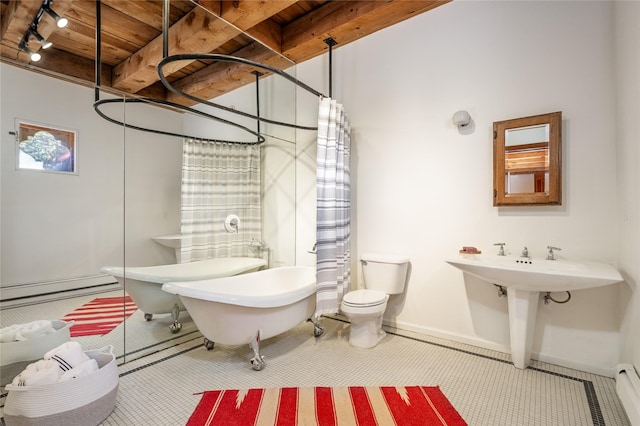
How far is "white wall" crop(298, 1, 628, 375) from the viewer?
193cm

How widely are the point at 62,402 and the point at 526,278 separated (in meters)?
2.54

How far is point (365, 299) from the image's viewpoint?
233 centimetres

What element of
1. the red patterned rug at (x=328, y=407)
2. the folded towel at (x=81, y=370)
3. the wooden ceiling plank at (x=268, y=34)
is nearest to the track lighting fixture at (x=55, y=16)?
the wooden ceiling plank at (x=268, y=34)

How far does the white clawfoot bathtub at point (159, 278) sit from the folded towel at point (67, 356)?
0.61m

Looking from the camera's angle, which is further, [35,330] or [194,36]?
[194,36]

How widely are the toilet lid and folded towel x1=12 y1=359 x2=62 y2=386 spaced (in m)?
1.75

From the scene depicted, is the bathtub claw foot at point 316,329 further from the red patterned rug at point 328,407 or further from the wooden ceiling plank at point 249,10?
the wooden ceiling plank at point 249,10

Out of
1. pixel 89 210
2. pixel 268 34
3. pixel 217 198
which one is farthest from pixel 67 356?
pixel 268 34

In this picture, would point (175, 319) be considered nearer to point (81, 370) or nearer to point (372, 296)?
point (81, 370)

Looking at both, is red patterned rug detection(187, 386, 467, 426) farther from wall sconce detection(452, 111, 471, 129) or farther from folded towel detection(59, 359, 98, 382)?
wall sconce detection(452, 111, 471, 129)

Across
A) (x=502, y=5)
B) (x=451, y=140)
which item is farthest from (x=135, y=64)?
(x=502, y=5)

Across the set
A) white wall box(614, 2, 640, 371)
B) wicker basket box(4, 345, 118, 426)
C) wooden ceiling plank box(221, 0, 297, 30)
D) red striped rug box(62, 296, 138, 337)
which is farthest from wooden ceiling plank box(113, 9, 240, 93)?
white wall box(614, 2, 640, 371)

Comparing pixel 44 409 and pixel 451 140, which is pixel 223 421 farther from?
pixel 451 140

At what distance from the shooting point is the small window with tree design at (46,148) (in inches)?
75.8
